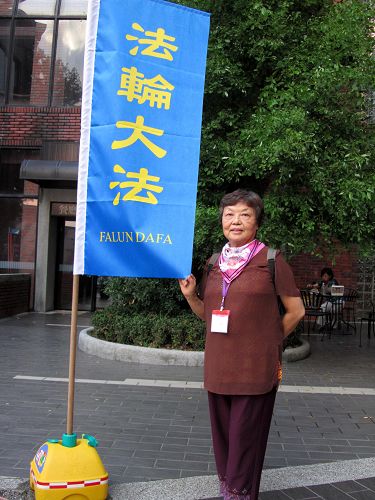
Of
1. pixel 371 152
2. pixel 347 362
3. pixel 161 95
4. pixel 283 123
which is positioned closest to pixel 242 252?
pixel 161 95

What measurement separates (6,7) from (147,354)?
10830mm

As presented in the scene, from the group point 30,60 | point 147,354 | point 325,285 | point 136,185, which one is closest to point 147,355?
point 147,354

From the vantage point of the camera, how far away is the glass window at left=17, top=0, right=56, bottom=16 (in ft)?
45.1

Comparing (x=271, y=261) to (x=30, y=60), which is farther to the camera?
(x=30, y=60)

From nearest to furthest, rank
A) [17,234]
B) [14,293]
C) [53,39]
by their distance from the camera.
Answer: [14,293]
[17,234]
[53,39]

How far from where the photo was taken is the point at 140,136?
3402 mm

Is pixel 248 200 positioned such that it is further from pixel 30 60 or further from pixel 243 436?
pixel 30 60

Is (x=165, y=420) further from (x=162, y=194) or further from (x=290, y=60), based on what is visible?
(x=290, y=60)

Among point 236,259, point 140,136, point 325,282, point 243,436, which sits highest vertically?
point 140,136

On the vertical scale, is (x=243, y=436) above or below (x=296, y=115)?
below

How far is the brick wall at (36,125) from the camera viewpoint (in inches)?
524

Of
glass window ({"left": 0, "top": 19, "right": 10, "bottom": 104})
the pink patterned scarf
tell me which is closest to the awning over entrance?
glass window ({"left": 0, "top": 19, "right": 10, "bottom": 104})

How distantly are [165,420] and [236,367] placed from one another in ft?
7.94

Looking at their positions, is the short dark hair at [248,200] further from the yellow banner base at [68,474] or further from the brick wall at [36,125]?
the brick wall at [36,125]
